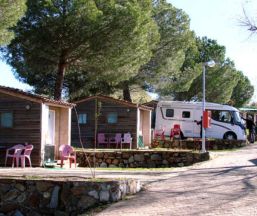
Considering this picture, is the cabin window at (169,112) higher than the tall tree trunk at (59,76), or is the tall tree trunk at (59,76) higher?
the tall tree trunk at (59,76)

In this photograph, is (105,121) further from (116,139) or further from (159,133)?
(159,133)

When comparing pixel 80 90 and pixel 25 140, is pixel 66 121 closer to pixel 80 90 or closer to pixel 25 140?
pixel 25 140

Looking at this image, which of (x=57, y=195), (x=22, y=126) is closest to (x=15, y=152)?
(x=22, y=126)

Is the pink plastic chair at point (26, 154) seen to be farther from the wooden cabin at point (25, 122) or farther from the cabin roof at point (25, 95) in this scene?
the cabin roof at point (25, 95)

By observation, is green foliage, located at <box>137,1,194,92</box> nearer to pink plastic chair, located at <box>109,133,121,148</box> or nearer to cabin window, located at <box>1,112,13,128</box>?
pink plastic chair, located at <box>109,133,121,148</box>

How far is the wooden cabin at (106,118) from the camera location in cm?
2723

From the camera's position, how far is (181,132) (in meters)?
32.0

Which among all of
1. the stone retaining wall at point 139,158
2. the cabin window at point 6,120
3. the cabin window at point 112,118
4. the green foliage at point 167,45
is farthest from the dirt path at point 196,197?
the green foliage at point 167,45

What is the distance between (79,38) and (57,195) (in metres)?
15.8

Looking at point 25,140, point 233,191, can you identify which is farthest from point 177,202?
point 25,140

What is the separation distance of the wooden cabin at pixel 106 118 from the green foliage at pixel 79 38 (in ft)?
5.42


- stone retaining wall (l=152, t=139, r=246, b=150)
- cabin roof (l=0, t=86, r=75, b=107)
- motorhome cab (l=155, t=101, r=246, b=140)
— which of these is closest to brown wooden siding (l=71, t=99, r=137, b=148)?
stone retaining wall (l=152, t=139, r=246, b=150)

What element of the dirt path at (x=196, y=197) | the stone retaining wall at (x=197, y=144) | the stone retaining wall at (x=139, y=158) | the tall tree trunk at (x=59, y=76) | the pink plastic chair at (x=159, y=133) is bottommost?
→ the dirt path at (x=196, y=197)

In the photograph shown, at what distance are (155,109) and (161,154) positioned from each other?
8971 millimetres
